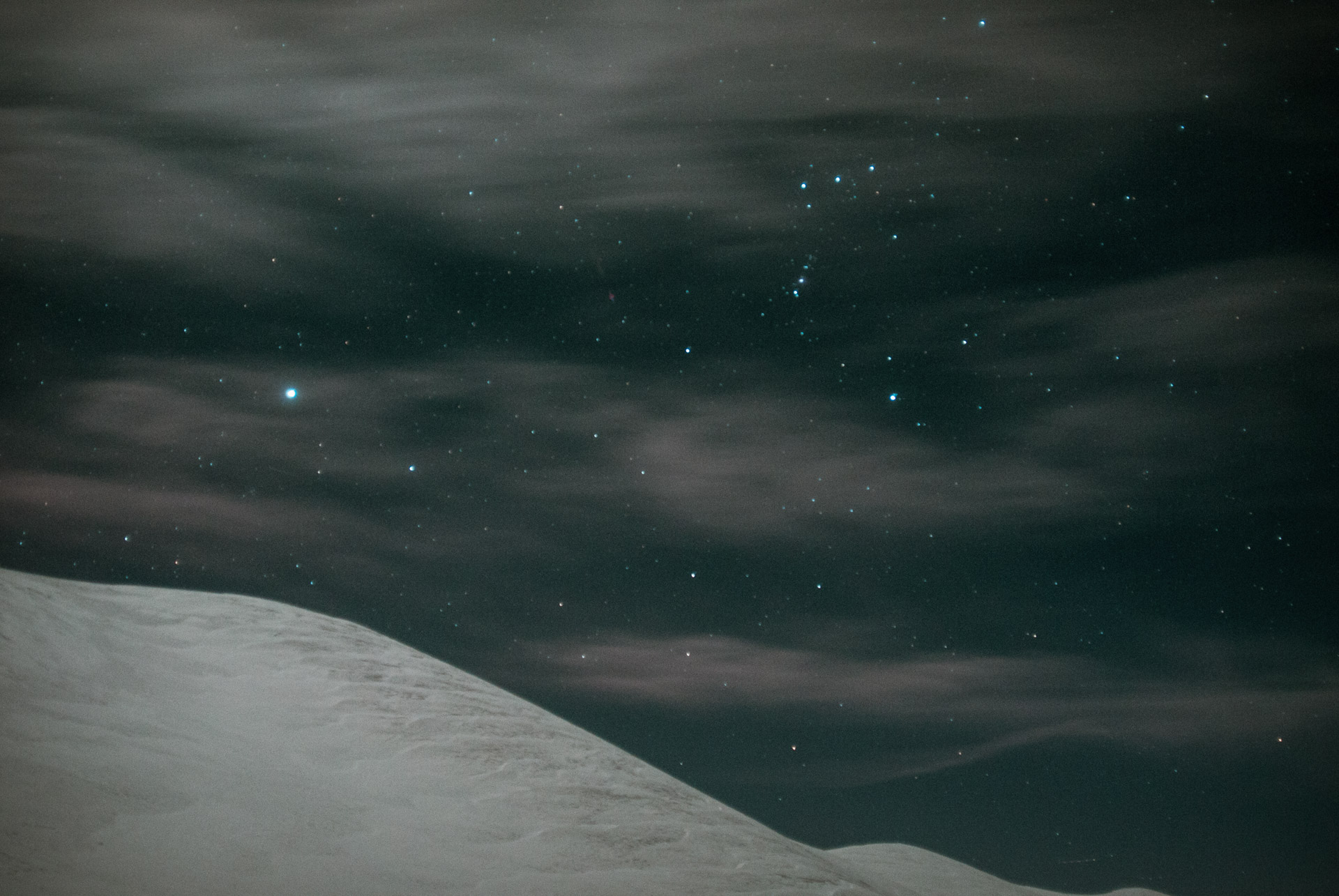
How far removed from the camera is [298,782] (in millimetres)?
8125

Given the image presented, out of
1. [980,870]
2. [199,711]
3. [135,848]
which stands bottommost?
[980,870]

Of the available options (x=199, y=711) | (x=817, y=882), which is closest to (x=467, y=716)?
(x=199, y=711)

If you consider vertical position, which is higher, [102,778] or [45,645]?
[45,645]

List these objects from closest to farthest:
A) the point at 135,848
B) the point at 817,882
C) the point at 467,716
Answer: the point at 135,848, the point at 817,882, the point at 467,716

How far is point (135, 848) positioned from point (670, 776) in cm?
663

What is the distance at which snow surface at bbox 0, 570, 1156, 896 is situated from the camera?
6.41 m

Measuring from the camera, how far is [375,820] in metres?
7.76

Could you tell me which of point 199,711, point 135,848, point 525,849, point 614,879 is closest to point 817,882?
point 614,879

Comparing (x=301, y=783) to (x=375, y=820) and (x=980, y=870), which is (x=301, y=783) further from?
(x=980, y=870)

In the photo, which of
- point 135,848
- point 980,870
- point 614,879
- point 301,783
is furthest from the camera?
point 980,870

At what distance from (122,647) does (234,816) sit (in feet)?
14.4

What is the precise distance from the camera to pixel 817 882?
8656 mm

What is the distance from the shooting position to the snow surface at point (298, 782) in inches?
252

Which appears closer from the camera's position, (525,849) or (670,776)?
(525,849)
